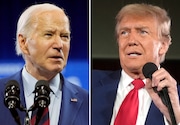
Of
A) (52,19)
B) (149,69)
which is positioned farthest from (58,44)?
(149,69)

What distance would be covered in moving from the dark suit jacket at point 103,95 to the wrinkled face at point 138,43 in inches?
5.5

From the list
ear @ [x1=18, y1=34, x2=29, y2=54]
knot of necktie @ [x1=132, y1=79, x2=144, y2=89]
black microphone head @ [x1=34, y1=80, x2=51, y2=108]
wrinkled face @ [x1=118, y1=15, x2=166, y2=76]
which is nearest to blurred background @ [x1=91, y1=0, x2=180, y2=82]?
wrinkled face @ [x1=118, y1=15, x2=166, y2=76]

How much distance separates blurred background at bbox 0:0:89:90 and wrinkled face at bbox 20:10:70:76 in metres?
0.06

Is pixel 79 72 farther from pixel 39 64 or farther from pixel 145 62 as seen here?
pixel 145 62

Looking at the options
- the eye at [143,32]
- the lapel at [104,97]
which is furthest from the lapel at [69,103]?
the eye at [143,32]

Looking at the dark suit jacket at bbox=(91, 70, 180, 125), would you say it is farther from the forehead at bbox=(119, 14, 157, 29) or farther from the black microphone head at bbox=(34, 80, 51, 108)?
the black microphone head at bbox=(34, 80, 51, 108)

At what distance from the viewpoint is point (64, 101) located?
3.14 meters

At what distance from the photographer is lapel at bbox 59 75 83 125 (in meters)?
3.11

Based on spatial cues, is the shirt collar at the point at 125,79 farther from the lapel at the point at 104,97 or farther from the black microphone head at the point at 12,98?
the black microphone head at the point at 12,98

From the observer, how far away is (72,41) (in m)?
3.19

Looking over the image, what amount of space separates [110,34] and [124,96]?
1.59 feet

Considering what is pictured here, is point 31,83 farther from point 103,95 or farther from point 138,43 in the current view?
point 138,43

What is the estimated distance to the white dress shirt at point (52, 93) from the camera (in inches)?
122

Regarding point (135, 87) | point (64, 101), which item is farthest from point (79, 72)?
point (135, 87)
